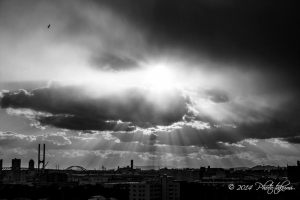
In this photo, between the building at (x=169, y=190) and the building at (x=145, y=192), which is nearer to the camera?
the building at (x=145, y=192)

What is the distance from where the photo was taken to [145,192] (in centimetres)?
12938

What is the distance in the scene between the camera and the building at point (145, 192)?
12938 centimetres

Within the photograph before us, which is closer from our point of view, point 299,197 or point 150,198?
point 150,198

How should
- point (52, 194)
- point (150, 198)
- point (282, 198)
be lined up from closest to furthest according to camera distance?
point (150, 198) → point (282, 198) → point (52, 194)

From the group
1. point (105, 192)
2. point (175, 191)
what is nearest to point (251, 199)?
point (175, 191)

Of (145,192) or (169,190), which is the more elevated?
(169,190)

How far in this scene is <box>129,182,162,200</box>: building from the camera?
12938 cm

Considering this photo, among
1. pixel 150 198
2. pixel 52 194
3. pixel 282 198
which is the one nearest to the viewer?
pixel 150 198

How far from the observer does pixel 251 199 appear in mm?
146375

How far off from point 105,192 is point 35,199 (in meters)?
30.2

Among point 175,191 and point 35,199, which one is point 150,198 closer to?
point 175,191

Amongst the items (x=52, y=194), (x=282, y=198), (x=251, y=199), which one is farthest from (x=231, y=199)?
(x=52, y=194)

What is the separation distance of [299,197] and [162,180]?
50.7 meters

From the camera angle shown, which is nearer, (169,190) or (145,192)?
(145,192)
